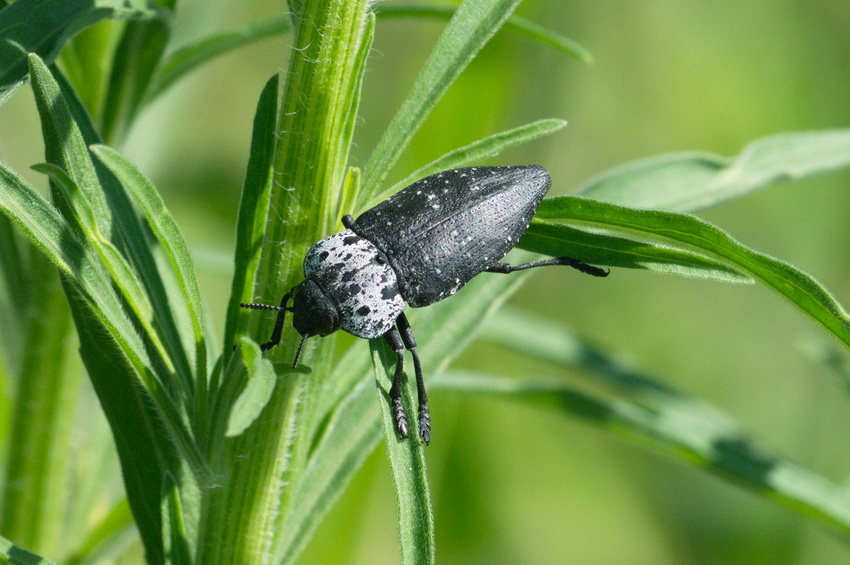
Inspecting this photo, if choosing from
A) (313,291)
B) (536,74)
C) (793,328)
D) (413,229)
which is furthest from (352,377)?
(793,328)

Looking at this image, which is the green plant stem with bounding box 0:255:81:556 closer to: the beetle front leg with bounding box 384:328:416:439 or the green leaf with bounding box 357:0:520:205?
the beetle front leg with bounding box 384:328:416:439

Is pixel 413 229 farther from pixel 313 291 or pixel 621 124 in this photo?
pixel 621 124

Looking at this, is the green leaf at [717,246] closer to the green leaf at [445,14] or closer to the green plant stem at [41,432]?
the green leaf at [445,14]

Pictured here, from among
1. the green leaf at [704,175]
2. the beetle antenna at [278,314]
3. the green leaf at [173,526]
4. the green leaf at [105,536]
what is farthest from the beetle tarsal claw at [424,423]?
the green leaf at [105,536]

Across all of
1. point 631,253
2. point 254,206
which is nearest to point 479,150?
point 631,253

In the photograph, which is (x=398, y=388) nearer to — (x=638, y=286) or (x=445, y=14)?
(x=445, y=14)
